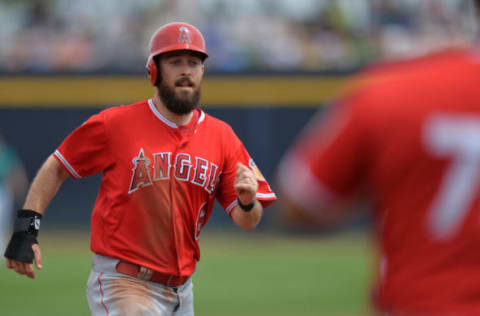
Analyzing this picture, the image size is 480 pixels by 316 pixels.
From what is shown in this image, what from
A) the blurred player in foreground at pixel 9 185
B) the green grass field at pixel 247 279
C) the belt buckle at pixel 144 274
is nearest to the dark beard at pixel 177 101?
the belt buckle at pixel 144 274

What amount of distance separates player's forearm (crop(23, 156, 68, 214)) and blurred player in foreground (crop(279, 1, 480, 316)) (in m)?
2.65

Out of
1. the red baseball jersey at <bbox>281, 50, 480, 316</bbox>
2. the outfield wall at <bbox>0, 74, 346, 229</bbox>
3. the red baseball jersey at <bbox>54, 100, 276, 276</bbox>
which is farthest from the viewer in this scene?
the outfield wall at <bbox>0, 74, 346, 229</bbox>

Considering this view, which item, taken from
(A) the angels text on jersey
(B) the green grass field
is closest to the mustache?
(A) the angels text on jersey

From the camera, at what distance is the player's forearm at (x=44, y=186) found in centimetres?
468

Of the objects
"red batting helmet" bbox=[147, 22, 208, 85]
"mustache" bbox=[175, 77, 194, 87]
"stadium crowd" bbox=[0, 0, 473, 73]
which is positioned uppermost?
"red batting helmet" bbox=[147, 22, 208, 85]

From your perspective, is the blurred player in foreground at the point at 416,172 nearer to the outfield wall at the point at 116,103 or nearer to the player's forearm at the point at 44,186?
the player's forearm at the point at 44,186

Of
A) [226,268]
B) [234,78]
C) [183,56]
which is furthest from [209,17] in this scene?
[183,56]

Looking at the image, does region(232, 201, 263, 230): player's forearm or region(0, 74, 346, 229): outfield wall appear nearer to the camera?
region(232, 201, 263, 230): player's forearm

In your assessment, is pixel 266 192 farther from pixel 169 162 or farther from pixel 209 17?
pixel 209 17

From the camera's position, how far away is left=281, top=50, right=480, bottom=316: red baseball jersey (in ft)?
7.32

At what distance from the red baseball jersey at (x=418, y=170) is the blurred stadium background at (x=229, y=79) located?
8.32 metres

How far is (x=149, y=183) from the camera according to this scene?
465 cm

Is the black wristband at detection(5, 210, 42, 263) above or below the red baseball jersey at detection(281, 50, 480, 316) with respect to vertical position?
below

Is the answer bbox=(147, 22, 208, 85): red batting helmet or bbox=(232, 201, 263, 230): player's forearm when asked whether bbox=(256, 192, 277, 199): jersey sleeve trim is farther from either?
bbox=(147, 22, 208, 85): red batting helmet
